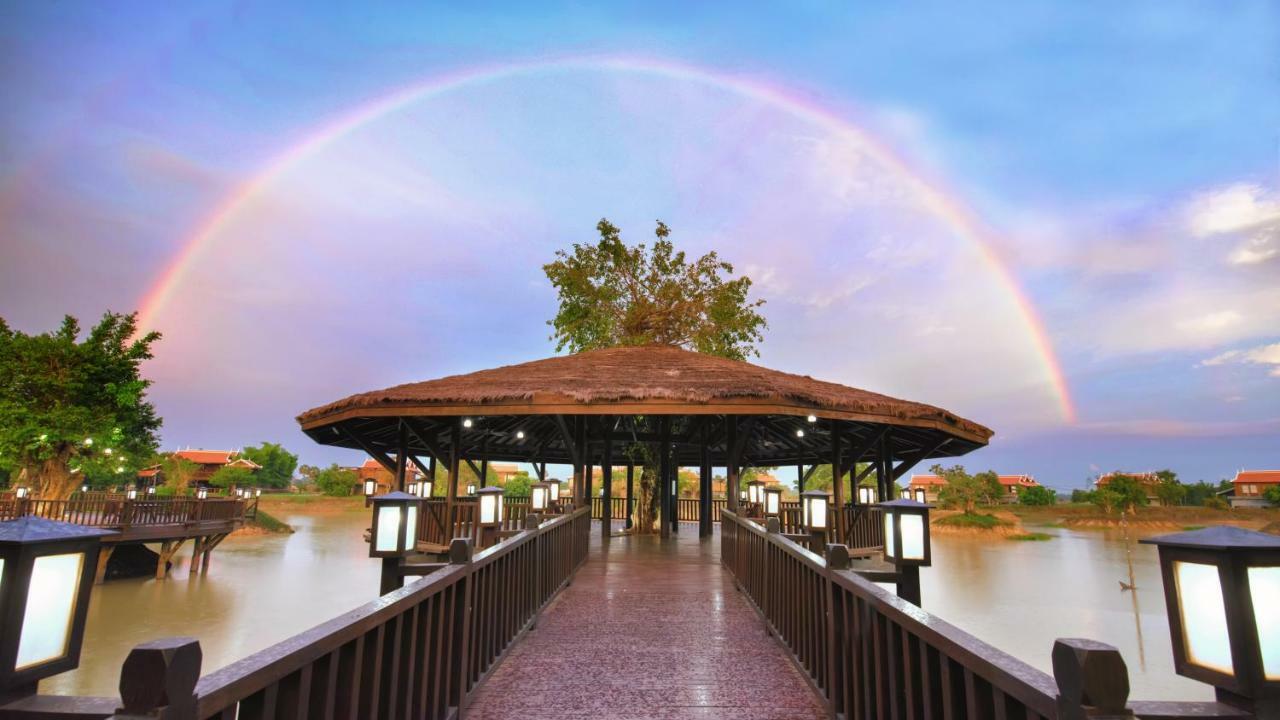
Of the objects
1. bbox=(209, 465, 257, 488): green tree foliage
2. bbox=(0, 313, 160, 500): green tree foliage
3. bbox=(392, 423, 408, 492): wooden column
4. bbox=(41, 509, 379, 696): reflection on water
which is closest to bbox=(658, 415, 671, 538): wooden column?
bbox=(392, 423, 408, 492): wooden column

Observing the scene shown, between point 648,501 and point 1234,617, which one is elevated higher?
point 1234,617

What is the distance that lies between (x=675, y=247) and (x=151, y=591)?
20.4m

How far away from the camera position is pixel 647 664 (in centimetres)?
394

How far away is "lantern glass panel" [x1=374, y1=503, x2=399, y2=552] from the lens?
460 cm

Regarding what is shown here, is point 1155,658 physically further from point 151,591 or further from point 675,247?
point 151,591

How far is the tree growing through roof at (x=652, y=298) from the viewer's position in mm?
21500

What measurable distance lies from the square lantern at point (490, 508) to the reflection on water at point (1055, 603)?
472 inches

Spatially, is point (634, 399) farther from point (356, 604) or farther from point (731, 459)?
point (356, 604)

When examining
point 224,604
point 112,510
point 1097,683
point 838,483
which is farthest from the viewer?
point 224,604

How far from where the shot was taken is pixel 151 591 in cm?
1811

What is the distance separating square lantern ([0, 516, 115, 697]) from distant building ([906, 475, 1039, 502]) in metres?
14.6

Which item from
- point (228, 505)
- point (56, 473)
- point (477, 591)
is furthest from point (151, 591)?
point (477, 591)

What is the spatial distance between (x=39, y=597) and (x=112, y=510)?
756 inches

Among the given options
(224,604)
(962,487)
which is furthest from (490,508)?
(962,487)
